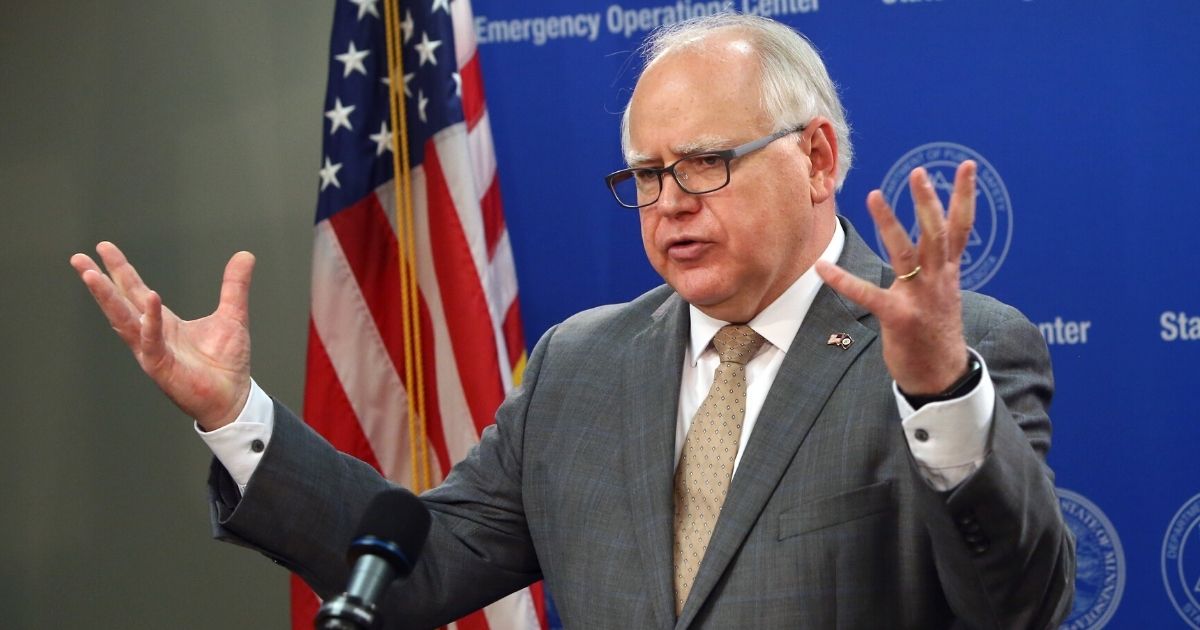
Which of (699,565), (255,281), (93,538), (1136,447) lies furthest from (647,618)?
(93,538)

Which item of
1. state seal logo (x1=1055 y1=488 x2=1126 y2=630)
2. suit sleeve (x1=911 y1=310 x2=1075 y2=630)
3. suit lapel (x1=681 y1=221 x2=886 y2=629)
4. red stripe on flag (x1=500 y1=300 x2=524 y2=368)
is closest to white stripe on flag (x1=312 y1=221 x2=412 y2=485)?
red stripe on flag (x1=500 y1=300 x2=524 y2=368)

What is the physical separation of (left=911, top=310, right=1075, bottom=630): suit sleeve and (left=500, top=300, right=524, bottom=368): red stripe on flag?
1.81m

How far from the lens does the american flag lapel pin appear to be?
2.00m

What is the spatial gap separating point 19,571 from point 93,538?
272mm

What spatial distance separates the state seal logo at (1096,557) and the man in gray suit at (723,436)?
153cm

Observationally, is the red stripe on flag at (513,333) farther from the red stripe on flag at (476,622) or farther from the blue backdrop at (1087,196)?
the blue backdrop at (1087,196)

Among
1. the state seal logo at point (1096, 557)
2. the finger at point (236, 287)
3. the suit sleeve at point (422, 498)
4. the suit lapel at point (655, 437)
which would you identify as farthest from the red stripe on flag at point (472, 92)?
the state seal logo at point (1096, 557)

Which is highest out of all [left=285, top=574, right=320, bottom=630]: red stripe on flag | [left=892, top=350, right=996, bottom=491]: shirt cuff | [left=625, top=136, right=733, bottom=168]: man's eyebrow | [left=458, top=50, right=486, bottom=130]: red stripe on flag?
[left=458, top=50, right=486, bottom=130]: red stripe on flag

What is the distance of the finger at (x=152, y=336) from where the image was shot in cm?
178

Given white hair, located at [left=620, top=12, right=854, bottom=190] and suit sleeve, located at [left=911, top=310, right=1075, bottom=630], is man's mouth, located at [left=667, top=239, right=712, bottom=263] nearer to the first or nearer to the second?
white hair, located at [left=620, top=12, right=854, bottom=190]

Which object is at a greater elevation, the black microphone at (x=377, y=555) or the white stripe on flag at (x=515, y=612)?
the black microphone at (x=377, y=555)

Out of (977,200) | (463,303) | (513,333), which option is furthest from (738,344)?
(977,200)

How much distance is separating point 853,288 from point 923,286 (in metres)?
0.09

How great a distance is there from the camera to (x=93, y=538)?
395 centimetres
